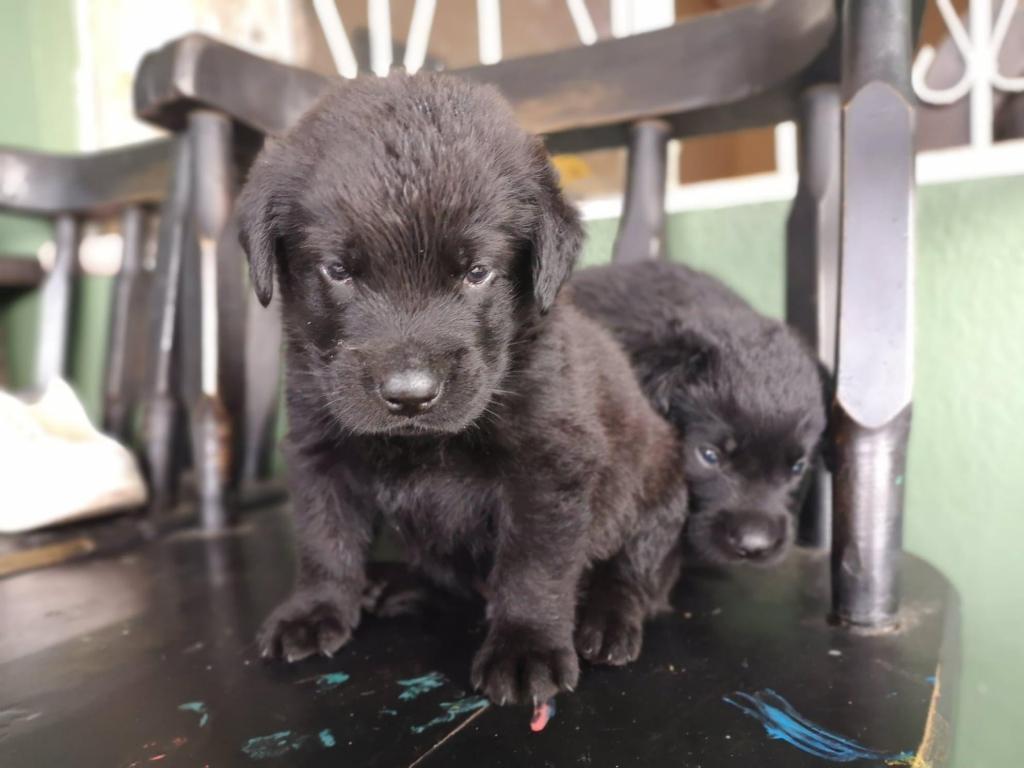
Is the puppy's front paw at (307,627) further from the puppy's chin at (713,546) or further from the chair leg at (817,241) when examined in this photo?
the chair leg at (817,241)

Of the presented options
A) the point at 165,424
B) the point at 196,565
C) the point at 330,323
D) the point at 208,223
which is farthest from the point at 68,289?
the point at 330,323

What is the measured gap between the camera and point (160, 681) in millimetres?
1051

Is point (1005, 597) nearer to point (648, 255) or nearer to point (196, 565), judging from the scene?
point (648, 255)

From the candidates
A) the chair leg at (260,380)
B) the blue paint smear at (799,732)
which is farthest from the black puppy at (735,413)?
the chair leg at (260,380)

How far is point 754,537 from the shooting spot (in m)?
1.44

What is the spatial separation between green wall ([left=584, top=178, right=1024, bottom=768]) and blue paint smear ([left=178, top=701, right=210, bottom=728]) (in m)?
1.82

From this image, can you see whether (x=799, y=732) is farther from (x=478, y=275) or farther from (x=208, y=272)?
(x=208, y=272)

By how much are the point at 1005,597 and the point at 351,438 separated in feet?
5.95

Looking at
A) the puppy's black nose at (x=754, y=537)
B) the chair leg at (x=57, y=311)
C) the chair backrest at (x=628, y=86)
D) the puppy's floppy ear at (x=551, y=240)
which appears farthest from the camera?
the chair leg at (x=57, y=311)

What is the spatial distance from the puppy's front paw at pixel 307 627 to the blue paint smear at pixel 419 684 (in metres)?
0.16

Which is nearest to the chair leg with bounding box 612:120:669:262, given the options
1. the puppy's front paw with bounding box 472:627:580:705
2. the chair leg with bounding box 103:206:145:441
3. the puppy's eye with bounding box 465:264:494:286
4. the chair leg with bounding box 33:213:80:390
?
the puppy's eye with bounding box 465:264:494:286

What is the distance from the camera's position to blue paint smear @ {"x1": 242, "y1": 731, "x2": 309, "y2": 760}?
2.78 feet

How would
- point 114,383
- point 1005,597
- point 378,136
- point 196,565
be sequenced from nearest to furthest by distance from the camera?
point 378,136
point 196,565
point 1005,597
point 114,383

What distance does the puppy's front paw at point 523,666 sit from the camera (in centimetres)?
98
